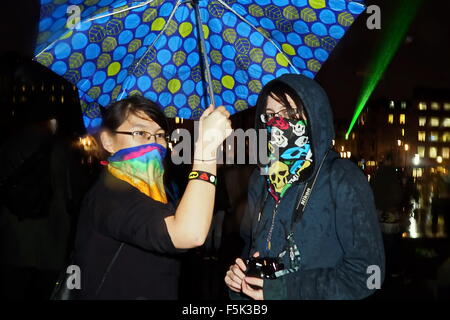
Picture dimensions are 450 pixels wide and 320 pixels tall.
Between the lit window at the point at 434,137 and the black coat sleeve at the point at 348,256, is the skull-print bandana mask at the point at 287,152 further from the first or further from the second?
the lit window at the point at 434,137

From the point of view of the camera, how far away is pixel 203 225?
1.94 m

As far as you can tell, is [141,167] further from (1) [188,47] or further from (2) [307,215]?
(1) [188,47]

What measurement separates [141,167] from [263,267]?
0.98 meters

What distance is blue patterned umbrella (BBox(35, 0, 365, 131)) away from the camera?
277cm

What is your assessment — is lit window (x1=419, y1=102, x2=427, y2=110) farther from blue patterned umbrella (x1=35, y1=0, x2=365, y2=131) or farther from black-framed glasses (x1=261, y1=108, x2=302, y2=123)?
black-framed glasses (x1=261, y1=108, x2=302, y2=123)

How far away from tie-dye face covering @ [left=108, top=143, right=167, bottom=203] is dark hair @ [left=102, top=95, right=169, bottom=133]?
0.22 metres

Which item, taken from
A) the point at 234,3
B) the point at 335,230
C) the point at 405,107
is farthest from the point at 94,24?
the point at 405,107

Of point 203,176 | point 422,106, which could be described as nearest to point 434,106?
point 422,106

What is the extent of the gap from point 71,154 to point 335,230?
3.97m

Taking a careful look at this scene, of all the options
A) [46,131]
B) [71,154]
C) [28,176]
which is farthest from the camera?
[71,154]

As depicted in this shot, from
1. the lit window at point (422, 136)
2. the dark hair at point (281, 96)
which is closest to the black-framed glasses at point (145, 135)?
the dark hair at point (281, 96)

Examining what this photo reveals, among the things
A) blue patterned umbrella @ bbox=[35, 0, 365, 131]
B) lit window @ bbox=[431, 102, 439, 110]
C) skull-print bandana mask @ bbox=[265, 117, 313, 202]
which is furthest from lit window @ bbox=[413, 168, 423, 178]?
skull-print bandana mask @ bbox=[265, 117, 313, 202]
